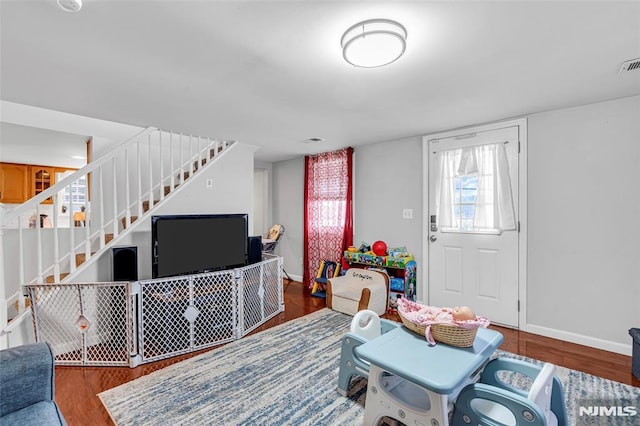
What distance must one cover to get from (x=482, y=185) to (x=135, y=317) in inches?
145

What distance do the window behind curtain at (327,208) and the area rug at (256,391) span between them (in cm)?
209

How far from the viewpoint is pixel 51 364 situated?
1390mm

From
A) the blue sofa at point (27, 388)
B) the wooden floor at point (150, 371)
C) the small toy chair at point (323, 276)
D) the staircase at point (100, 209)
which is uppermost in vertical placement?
the staircase at point (100, 209)

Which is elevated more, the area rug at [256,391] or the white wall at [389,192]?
the white wall at [389,192]

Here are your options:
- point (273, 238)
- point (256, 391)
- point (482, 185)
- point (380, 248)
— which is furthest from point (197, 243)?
point (482, 185)

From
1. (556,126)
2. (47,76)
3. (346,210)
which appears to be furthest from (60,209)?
(556,126)

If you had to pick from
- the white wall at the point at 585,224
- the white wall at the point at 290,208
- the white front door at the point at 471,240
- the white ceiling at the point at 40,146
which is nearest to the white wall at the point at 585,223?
the white wall at the point at 585,224

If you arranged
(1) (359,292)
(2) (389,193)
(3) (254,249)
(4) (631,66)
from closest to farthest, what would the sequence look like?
(4) (631,66), (1) (359,292), (3) (254,249), (2) (389,193)

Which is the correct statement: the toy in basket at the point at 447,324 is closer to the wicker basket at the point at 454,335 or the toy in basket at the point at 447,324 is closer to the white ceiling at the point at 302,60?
the wicker basket at the point at 454,335

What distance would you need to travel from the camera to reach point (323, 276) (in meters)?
4.52

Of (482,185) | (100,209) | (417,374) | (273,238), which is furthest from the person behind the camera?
(273,238)

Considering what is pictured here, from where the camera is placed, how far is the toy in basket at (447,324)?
5.44 feet

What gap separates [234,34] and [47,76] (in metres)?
1.52

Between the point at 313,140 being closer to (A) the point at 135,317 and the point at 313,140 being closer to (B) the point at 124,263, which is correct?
(B) the point at 124,263
